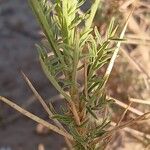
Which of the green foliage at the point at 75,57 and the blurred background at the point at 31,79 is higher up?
the green foliage at the point at 75,57

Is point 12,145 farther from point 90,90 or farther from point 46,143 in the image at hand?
point 90,90

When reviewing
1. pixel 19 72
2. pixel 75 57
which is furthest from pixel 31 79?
pixel 75 57

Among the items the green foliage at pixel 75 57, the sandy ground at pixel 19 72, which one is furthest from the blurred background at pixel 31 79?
the green foliage at pixel 75 57

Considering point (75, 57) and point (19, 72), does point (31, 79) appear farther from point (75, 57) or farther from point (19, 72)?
point (75, 57)

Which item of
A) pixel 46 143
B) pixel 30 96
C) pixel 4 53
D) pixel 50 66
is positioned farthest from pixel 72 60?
pixel 4 53

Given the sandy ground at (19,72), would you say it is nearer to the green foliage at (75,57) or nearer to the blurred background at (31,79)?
the blurred background at (31,79)
